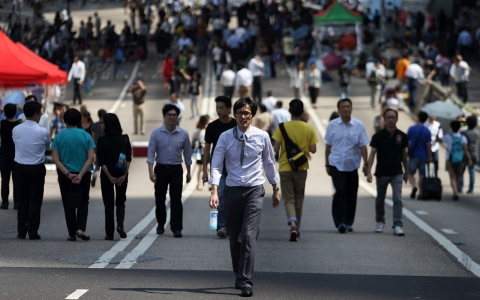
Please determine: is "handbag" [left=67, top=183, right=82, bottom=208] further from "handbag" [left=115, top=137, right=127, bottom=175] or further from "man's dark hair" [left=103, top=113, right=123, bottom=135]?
"man's dark hair" [left=103, top=113, right=123, bottom=135]

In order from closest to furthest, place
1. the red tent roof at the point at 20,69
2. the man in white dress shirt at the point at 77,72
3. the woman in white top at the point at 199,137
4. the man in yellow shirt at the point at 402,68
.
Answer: the woman in white top at the point at 199,137 → the red tent roof at the point at 20,69 → the man in white dress shirt at the point at 77,72 → the man in yellow shirt at the point at 402,68

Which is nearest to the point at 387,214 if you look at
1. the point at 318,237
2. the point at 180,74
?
the point at 318,237

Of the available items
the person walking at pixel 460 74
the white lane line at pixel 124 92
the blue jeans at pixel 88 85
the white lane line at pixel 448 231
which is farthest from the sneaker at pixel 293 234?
the blue jeans at pixel 88 85

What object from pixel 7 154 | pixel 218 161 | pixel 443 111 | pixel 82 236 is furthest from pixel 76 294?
pixel 443 111

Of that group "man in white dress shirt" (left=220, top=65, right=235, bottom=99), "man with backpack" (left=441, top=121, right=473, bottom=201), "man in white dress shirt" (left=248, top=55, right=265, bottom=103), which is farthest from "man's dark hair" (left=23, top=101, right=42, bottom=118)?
"man in white dress shirt" (left=248, top=55, right=265, bottom=103)

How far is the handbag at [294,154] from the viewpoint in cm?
1416

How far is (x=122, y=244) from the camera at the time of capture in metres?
13.4

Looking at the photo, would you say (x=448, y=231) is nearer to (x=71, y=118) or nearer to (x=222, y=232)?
(x=222, y=232)

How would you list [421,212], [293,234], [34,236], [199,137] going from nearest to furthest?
[34,236], [293,234], [421,212], [199,137]

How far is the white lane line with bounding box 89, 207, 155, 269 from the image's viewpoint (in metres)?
11.6

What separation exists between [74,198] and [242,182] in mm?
3925

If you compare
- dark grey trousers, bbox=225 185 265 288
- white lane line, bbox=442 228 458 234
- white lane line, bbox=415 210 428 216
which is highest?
dark grey trousers, bbox=225 185 265 288

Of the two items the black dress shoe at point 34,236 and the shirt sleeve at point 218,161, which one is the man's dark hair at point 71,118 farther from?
the shirt sleeve at point 218,161

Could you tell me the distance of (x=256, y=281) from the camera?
34.3 feet
